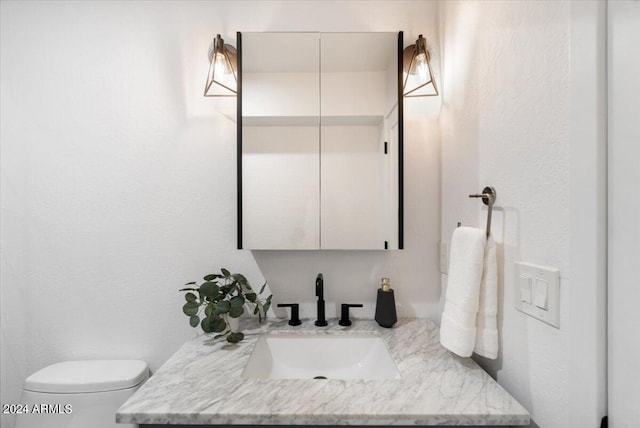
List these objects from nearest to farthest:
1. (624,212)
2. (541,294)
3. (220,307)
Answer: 1. (624,212)
2. (541,294)
3. (220,307)

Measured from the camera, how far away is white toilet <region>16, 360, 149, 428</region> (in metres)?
1.09

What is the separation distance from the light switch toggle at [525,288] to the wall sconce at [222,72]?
44.7 inches

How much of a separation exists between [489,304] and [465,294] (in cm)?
7

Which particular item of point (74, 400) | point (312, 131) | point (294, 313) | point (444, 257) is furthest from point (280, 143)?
point (74, 400)

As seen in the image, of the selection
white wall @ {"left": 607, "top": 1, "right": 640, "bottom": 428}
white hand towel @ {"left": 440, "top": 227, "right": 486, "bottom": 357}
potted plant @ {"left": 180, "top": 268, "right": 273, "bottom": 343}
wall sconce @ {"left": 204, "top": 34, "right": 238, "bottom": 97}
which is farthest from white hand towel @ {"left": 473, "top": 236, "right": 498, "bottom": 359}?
wall sconce @ {"left": 204, "top": 34, "right": 238, "bottom": 97}

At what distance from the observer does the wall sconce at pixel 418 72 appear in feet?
4.09

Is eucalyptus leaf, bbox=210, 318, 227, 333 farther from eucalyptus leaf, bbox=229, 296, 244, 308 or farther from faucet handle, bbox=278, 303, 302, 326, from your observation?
faucet handle, bbox=278, 303, 302, 326

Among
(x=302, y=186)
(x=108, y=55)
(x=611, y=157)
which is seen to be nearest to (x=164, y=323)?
(x=302, y=186)

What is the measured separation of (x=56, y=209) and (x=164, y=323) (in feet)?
2.01

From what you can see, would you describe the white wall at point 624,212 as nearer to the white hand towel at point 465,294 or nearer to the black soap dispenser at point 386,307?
the white hand towel at point 465,294

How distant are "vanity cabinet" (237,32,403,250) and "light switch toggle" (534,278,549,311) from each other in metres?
0.59

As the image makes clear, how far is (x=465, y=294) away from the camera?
2.86ft

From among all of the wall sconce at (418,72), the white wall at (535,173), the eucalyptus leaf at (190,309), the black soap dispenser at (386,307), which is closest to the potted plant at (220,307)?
the eucalyptus leaf at (190,309)

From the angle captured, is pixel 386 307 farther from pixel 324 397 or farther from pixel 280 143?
pixel 280 143
